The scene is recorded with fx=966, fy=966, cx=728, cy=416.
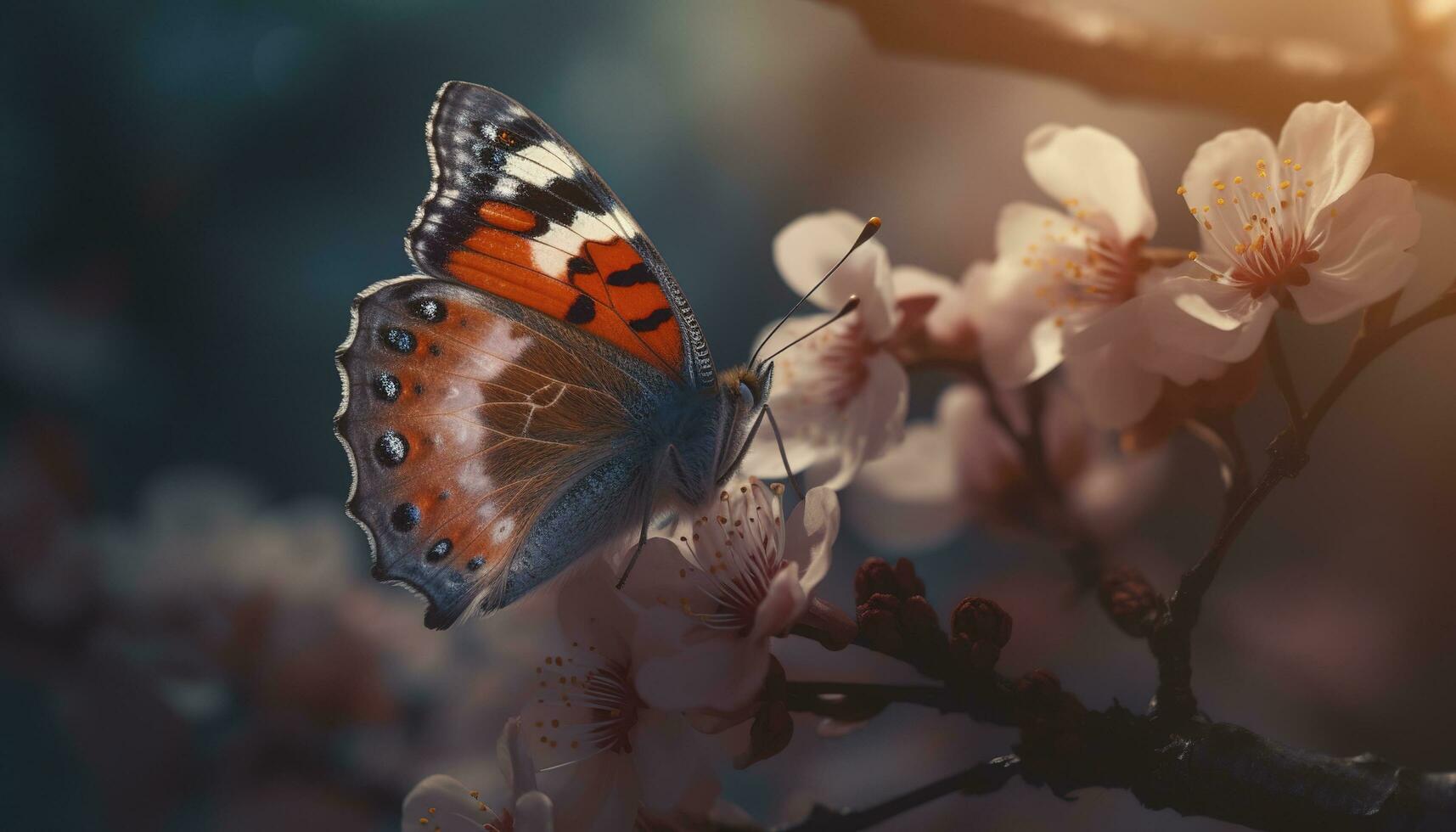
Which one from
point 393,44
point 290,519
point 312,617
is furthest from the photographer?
point 393,44

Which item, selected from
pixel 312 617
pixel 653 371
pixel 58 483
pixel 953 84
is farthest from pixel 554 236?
pixel 58 483

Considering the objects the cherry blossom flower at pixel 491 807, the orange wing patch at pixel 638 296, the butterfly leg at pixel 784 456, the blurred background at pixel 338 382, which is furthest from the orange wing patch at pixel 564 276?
the blurred background at pixel 338 382

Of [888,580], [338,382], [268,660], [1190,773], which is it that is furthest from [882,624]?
[338,382]

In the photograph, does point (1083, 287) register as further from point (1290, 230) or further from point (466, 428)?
point (466, 428)

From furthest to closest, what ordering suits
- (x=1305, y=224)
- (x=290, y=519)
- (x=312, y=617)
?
(x=290, y=519) < (x=312, y=617) < (x=1305, y=224)

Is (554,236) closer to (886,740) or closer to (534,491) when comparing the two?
(534,491)

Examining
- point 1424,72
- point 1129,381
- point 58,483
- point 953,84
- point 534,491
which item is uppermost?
point 1424,72

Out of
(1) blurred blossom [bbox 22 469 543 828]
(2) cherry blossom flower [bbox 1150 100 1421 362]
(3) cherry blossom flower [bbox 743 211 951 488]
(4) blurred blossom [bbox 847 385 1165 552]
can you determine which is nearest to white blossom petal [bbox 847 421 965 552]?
(4) blurred blossom [bbox 847 385 1165 552]
